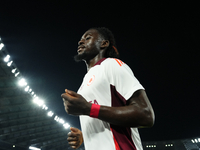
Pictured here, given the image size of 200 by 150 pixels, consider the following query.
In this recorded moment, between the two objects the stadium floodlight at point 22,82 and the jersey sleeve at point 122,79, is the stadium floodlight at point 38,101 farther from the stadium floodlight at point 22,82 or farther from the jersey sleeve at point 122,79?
the jersey sleeve at point 122,79

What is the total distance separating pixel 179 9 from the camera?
34.3 ft

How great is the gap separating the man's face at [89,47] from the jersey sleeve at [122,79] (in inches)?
20.6

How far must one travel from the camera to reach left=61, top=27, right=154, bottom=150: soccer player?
1085 mm

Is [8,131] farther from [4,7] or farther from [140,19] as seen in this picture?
[140,19]

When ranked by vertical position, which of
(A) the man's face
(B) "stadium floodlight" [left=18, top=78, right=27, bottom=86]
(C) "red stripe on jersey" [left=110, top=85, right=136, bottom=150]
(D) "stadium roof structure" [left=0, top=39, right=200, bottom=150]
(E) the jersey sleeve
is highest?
(B) "stadium floodlight" [left=18, top=78, right=27, bottom=86]

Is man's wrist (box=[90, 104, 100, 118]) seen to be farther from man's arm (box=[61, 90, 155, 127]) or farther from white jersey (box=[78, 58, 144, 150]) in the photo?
white jersey (box=[78, 58, 144, 150])

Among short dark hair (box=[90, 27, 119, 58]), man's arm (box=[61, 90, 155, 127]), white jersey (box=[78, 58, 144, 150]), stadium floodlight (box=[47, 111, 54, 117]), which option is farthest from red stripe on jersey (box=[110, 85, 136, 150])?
stadium floodlight (box=[47, 111, 54, 117])

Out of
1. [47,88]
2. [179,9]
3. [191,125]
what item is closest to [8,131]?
[47,88]

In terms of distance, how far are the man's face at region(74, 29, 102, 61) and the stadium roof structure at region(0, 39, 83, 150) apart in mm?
10058

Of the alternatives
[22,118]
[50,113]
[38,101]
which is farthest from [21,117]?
[50,113]

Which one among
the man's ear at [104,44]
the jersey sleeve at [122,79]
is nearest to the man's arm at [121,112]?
the jersey sleeve at [122,79]

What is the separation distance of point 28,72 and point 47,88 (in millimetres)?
3459

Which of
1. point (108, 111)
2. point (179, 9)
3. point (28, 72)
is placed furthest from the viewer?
point (28, 72)

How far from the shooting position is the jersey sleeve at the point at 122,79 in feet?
3.91
